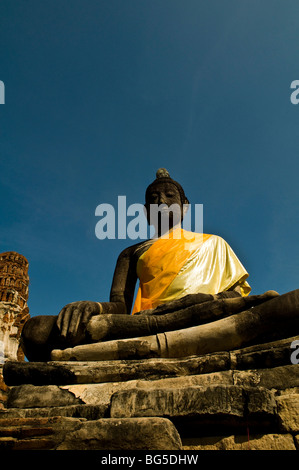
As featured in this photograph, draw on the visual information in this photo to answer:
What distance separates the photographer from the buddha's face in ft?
19.5

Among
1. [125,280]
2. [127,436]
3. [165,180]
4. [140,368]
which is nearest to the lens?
[127,436]

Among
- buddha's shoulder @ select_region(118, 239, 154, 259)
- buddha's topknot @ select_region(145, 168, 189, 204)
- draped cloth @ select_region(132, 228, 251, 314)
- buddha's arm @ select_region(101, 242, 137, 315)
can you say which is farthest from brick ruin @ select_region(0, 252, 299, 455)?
buddha's topknot @ select_region(145, 168, 189, 204)

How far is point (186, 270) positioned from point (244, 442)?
10.3 ft

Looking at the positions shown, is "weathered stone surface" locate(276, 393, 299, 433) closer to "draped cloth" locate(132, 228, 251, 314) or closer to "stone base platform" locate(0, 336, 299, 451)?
"stone base platform" locate(0, 336, 299, 451)

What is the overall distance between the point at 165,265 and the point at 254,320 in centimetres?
214

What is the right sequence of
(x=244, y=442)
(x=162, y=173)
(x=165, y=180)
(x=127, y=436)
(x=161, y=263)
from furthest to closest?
1. (x=162, y=173)
2. (x=165, y=180)
3. (x=161, y=263)
4. (x=244, y=442)
5. (x=127, y=436)

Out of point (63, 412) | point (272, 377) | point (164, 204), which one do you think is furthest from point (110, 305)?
point (272, 377)

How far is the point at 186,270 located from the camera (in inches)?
193

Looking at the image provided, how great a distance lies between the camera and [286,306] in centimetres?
296

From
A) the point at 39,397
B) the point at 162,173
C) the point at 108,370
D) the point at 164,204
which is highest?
the point at 162,173

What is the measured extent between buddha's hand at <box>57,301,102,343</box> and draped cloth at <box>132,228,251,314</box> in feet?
3.89

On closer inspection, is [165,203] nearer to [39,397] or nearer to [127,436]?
[39,397]
